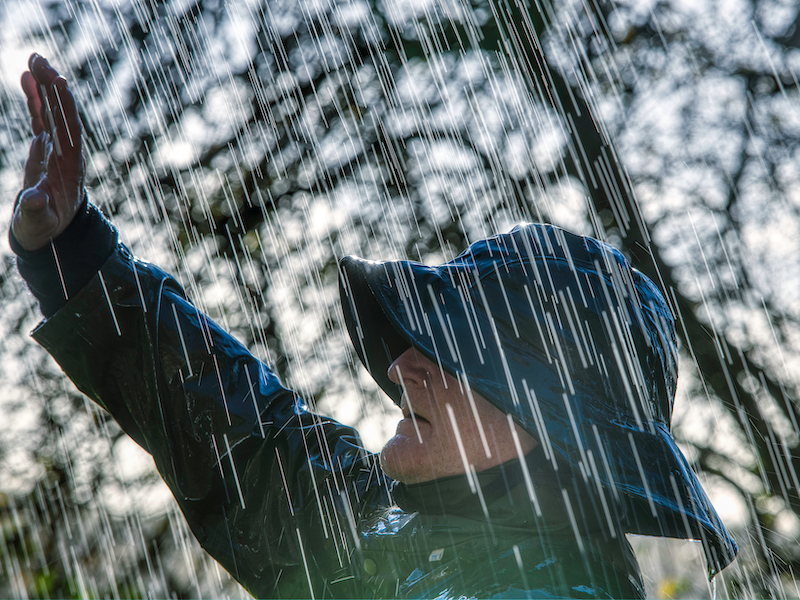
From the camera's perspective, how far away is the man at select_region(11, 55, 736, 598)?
1.38 metres

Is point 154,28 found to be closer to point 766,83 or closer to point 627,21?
point 627,21

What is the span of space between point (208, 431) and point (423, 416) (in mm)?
635

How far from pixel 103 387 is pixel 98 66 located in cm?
338

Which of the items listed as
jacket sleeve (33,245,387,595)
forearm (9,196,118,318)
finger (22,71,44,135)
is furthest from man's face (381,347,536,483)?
finger (22,71,44,135)

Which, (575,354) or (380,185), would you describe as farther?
(380,185)

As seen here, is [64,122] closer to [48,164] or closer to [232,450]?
[48,164]

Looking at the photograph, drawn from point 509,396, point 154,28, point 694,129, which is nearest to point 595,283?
point 509,396

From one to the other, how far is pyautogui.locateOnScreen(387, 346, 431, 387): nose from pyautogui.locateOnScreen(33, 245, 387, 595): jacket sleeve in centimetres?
37

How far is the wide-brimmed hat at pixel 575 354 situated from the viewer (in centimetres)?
→ 135

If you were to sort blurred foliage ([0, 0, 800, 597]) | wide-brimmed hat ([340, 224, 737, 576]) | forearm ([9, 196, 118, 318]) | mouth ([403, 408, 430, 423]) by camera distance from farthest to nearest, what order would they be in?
Answer: blurred foliage ([0, 0, 800, 597])
forearm ([9, 196, 118, 318])
mouth ([403, 408, 430, 423])
wide-brimmed hat ([340, 224, 737, 576])

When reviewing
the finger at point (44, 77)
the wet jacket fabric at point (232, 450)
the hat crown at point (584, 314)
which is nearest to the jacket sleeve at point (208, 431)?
the wet jacket fabric at point (232, 450)

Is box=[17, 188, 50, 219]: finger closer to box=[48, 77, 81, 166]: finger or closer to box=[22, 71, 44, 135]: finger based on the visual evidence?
box=[48, 77, 81, 166]: finger

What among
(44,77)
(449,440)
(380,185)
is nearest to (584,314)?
(449,440)

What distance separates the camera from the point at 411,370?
1.60 m
